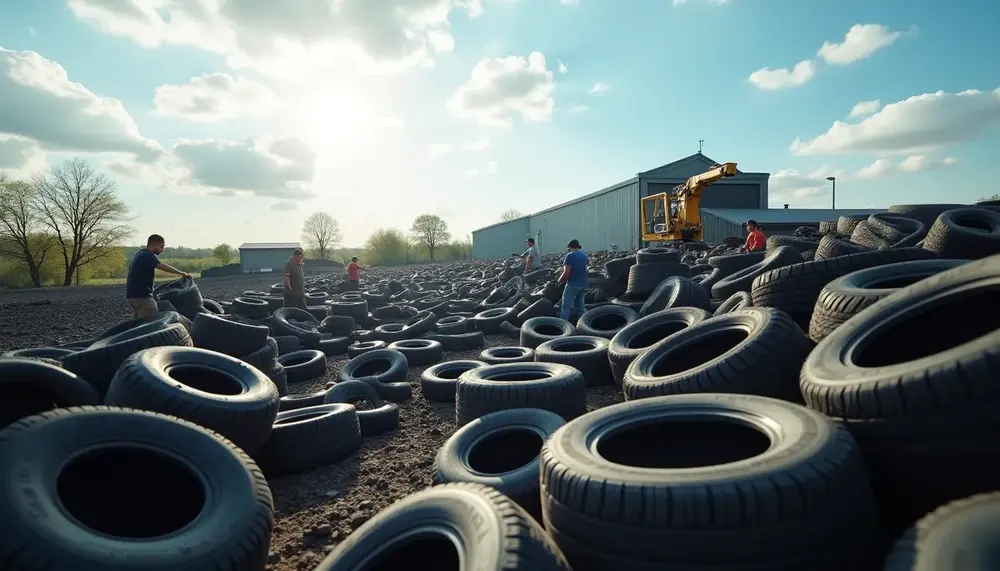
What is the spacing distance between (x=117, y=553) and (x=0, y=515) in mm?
448

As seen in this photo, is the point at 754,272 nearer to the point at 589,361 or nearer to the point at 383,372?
the point at 589,361

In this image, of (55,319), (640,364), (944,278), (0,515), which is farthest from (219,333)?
(55,319)

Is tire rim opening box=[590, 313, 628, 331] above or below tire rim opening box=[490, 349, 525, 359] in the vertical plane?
above

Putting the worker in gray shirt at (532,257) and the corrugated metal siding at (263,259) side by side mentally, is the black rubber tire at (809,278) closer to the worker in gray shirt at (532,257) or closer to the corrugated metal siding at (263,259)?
the worker in gray shirt at (532,257)

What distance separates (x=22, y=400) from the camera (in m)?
3.69

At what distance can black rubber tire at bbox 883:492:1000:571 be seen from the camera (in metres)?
1.46

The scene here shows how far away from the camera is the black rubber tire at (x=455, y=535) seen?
1778 millimetres

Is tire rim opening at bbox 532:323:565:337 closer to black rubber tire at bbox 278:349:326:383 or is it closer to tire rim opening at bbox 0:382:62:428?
black rubber tire at bbox 278:349:326:383

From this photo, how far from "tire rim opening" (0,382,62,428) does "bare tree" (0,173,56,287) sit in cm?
4919

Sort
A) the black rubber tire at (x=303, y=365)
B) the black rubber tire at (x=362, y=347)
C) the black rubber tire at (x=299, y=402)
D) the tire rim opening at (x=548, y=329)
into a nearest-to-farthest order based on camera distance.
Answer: the black rubber tire at (x=299, y=402)
the black rubber tire at (x=303, y=365)
the tire rim opening at (x=548, y=329)
the black rubber tire at (x=362, y=347)

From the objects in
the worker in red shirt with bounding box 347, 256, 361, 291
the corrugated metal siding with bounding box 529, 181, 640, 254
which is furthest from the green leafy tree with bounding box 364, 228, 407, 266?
the worker in red shirt with bounding box 347, 256, 361, 291

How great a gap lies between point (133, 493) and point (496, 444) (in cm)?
226

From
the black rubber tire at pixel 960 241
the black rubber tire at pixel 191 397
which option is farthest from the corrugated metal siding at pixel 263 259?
the black rubber tire at pixel 960 241

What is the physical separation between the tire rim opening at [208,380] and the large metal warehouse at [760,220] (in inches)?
922
